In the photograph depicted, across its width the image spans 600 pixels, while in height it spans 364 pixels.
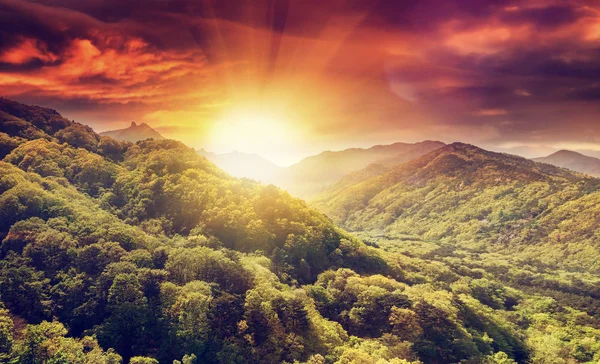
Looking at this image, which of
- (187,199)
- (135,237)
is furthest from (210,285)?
(187,199)

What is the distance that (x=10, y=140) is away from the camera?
11906 cm

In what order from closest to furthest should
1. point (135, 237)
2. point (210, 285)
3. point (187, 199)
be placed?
point (210, 285) < point (135, 237) < point (187, 199)

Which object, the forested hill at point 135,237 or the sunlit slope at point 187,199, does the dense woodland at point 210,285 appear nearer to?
the forested hill at point 135,237

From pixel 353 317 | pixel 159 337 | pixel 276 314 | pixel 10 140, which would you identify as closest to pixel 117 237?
pixel 159 337

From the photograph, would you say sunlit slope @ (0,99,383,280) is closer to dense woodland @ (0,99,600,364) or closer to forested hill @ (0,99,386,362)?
forested hill @ (0,99,386,362)

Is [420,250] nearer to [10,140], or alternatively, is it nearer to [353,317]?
[353,317]

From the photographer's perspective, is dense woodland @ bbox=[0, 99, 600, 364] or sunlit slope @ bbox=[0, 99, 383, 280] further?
sunlit slope @ bbox=[0, 99, 383, 280]

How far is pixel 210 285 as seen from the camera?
71.1 meters

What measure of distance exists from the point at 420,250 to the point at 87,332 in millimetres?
150498

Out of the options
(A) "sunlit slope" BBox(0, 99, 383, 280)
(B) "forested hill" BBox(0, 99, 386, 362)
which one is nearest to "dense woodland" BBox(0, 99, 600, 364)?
(B) "forested hill" BBox(0, 99, 386, 362)

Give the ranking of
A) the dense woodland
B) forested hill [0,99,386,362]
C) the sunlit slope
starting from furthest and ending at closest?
A: the sunlit slope → forested hill [0,99,386,362] → the dense woodland

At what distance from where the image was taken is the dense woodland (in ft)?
201

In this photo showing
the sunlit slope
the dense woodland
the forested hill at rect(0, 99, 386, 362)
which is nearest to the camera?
the dense woodland

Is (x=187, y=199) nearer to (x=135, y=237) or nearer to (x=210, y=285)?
(x=135, y=237)
